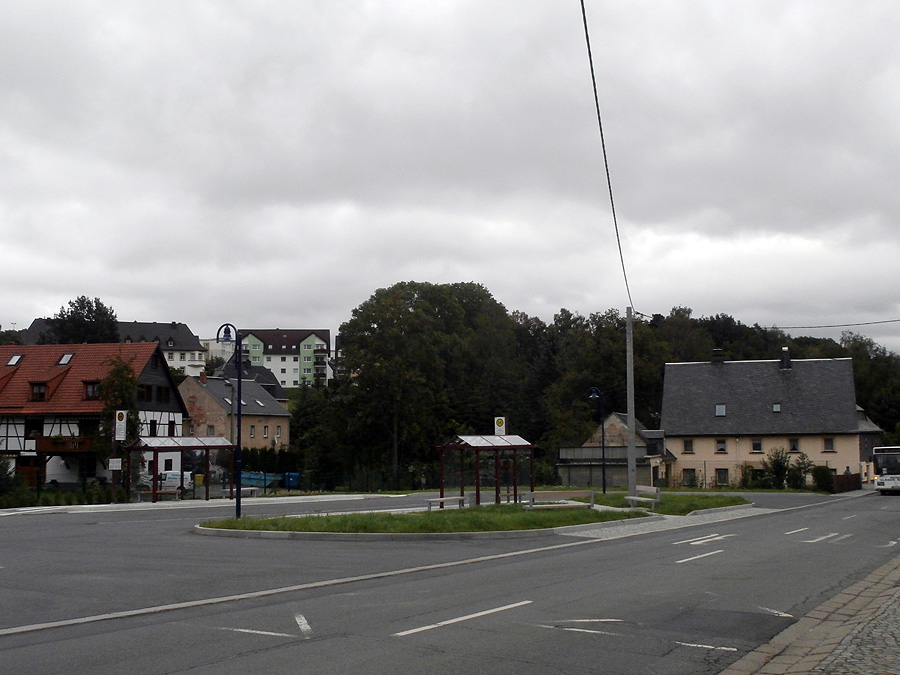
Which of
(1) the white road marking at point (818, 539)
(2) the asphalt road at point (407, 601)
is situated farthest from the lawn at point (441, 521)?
(1) the white road marking at point (818, 539)

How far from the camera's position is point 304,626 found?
32.2ft

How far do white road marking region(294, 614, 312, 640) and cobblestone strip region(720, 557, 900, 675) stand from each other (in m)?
4.15

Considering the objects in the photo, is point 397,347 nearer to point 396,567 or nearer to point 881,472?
point 881,472

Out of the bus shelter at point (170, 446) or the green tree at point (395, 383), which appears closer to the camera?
the bus shelter at point (170, 446)

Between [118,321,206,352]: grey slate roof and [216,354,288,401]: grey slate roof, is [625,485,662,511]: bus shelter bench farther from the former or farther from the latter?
[118,321,206,352]: grey slate roof

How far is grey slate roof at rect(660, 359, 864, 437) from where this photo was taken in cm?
6919

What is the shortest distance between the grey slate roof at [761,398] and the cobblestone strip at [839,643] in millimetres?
60741

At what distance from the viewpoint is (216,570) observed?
14.8 metres

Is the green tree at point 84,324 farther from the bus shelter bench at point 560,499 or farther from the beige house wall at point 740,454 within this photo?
the bus shelter bench at point 560,499

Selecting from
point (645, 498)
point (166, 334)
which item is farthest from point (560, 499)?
point (166, 334)

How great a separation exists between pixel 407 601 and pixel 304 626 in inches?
83.2

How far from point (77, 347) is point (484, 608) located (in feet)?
188

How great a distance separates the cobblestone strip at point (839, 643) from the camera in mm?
7926

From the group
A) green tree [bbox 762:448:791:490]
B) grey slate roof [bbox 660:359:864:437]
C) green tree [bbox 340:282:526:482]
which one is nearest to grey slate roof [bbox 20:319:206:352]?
green tree [bbox 340:282:526:482]
